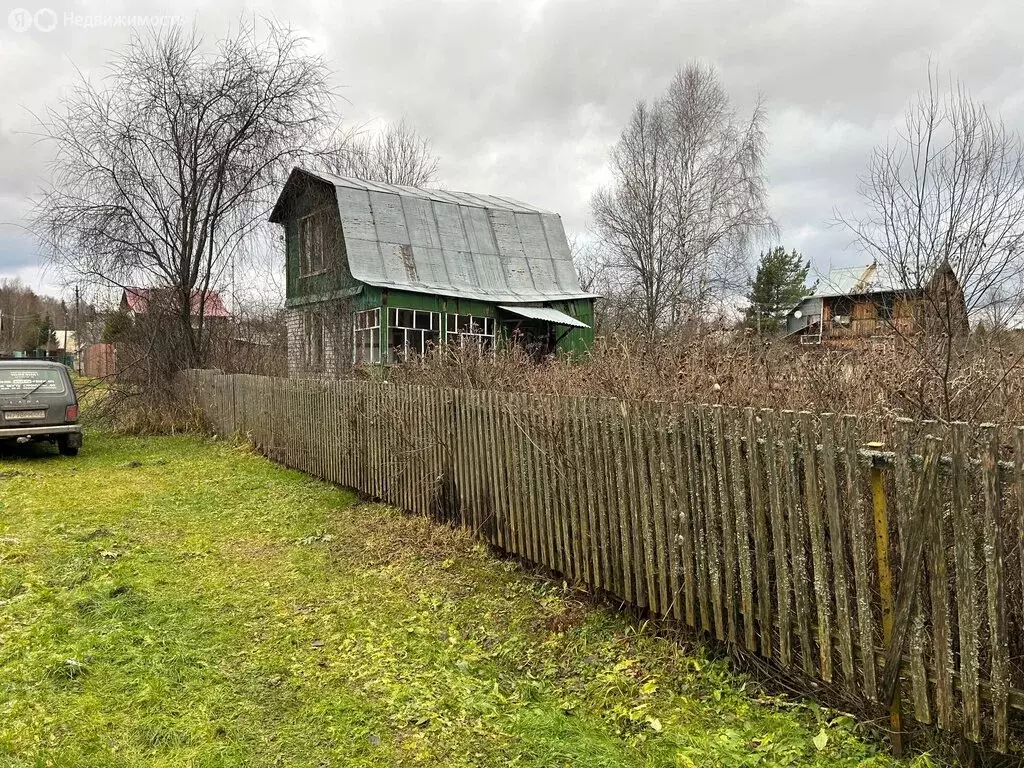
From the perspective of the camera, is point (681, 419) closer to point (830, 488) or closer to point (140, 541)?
point (830, 488)

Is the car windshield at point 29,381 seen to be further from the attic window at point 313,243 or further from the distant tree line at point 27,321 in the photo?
the distant tree line at point 27,321

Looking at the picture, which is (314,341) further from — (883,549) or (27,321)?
(27,321)

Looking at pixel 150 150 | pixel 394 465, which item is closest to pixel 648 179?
pixel 150 150

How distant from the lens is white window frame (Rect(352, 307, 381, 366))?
16500 mm

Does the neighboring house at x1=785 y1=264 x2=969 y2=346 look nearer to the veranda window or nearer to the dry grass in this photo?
the dry grass

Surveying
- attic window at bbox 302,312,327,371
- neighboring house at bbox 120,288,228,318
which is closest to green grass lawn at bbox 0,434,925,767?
attic window at bbox 302,312,327,371

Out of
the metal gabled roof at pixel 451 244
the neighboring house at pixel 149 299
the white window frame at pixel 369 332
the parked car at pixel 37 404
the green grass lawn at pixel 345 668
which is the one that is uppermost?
the metal gabled roof at pixel 451 244

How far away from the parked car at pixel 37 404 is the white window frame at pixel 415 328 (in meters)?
7.19

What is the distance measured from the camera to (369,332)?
16.8 m

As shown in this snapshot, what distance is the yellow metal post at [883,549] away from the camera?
2773mm

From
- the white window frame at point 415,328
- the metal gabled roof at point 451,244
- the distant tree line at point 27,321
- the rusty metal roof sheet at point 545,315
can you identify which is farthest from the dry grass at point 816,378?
the distant tree line at point 27,321

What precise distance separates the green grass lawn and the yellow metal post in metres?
0.47

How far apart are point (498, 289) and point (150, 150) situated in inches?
403

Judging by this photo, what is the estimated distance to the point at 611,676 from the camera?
3.54 m
